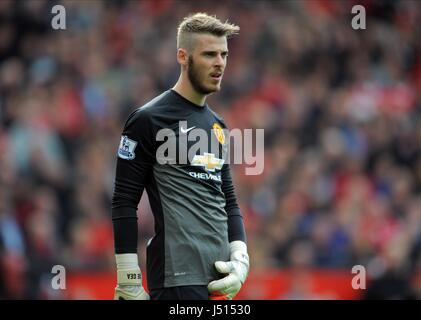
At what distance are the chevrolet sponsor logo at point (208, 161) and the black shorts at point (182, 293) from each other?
67 cm

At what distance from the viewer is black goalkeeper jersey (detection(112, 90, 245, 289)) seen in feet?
16.0

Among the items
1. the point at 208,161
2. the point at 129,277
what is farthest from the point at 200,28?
the point at 129,277

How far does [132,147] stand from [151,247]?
0.56m

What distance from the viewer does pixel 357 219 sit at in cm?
1129

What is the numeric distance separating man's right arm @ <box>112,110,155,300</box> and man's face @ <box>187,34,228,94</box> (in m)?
0.40

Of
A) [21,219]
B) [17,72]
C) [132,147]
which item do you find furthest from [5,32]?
[132,147]

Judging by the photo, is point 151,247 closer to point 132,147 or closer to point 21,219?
point 132,147

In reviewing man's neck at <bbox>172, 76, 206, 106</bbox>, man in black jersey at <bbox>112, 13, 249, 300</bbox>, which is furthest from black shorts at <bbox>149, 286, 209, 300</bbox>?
man's neck at <bbox>172, 76, 206, 106</bbox>

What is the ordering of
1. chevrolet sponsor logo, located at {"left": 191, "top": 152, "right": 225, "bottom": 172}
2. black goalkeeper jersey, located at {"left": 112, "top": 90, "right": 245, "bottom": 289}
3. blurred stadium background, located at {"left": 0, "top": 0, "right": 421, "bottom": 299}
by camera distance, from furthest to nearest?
blurred stadium background, located at {"left": 0, "top": 0, "right": 421, "bottom": 299}
chevrolet sponsor logo, located at {"left": 191, "top": 152, "right": 225, "bottom": 172}
black goalkeeper jersey, located at {"left": 112, "top": 90, "right": 245, "bottom": 289}

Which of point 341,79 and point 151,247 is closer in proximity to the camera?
point 151,247

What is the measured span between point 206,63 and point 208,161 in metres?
0.55

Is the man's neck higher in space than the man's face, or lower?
lower

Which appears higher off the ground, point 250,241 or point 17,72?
point 17,72

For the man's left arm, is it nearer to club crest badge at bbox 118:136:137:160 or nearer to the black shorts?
the black shorts
